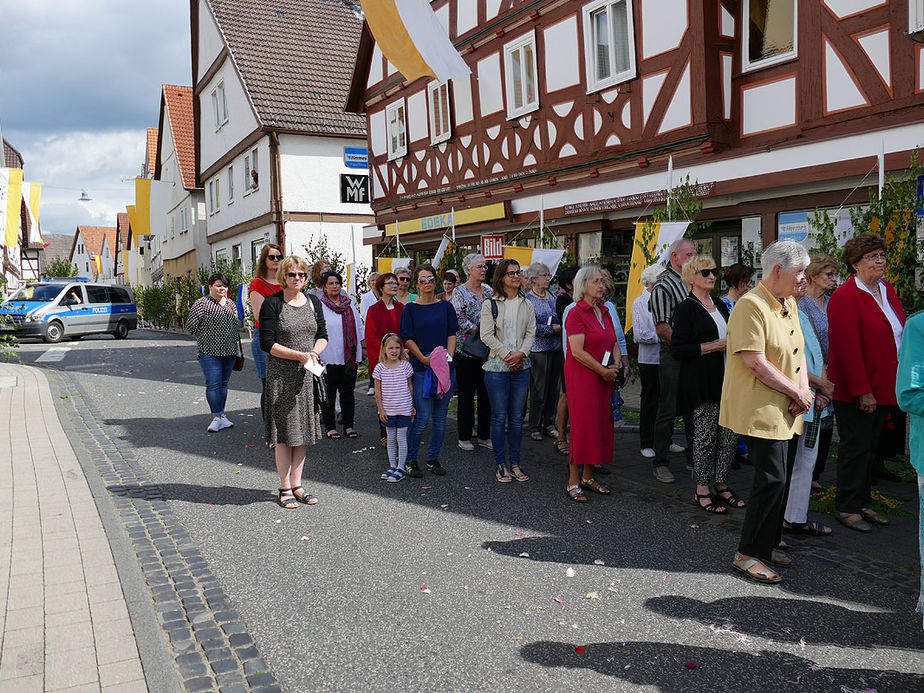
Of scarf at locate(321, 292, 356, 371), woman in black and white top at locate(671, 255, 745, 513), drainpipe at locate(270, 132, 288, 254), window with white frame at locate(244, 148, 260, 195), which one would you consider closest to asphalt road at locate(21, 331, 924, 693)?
woman in black and white top at locate(671, 255, 745, 513)

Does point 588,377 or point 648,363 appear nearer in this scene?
point 588,377

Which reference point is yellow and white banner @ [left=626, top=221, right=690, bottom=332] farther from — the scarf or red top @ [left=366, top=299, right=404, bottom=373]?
the scarf

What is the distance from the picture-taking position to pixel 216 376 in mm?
9234

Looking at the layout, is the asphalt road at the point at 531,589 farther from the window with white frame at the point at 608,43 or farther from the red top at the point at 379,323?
the window with white frame at the point at 608,43

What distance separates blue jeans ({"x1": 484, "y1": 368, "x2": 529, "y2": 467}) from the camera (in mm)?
6723

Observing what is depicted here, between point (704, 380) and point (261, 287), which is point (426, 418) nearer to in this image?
point (261, 287)

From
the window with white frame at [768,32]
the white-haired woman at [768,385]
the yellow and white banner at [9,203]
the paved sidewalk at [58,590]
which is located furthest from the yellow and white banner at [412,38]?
the yellow and white banner at [9,203]

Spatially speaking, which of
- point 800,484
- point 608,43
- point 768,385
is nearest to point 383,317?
point 800,484

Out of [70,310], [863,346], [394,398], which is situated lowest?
[394,398]

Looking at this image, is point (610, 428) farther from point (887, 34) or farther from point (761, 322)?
point (887, 34)

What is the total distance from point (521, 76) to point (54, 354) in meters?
14.6

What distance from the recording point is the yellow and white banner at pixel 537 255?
37.1 ft

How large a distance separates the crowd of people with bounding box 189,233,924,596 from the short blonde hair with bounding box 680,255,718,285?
0.02m

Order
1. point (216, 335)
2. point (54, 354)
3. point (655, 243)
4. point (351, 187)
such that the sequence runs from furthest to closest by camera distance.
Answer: point (351, 187)
point (54, 354)
point (655, 243)
point (216, 335)
